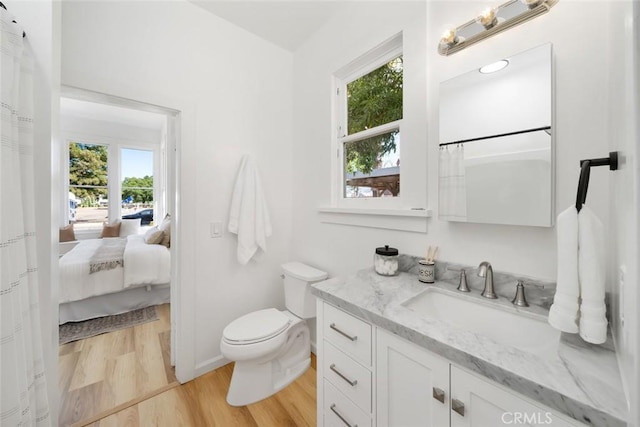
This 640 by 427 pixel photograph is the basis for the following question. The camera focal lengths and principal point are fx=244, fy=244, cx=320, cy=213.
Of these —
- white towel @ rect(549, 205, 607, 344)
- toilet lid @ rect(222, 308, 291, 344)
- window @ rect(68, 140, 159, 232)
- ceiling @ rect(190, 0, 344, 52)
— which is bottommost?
toilet lid @ rect(222, 308, 291, 344)

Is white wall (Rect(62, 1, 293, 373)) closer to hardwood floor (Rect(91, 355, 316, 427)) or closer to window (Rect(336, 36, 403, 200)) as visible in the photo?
hardwood floor (Rect(91, 355, 316, 427))

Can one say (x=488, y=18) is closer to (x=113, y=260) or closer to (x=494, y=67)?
(x=494, y=67)

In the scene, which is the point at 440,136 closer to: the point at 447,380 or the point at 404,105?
the point at 404,105

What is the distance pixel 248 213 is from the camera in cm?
190

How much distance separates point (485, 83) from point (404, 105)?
414mm

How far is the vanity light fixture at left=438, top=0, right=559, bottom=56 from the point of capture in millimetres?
929

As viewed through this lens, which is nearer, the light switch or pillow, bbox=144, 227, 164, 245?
the light switch

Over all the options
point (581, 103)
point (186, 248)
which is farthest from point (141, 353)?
point (581, 103)

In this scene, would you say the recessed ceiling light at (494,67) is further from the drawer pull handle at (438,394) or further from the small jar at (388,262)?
the drawer pull handle at (438,394)

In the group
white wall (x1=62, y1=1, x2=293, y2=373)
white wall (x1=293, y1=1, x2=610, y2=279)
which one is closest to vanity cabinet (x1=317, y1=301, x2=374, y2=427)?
white wall (x1=293, y1=1, x2=610, y2=279)

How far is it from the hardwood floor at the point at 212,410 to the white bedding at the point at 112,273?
1.55 metres

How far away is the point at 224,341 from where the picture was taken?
1483mm

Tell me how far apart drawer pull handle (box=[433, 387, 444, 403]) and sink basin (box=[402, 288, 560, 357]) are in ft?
0.64

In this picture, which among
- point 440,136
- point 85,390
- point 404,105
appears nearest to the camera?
point 440,136
